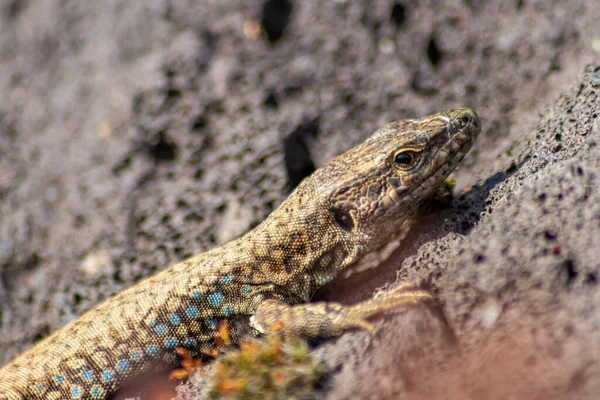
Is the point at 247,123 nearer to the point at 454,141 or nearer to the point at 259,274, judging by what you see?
the point at 259,274

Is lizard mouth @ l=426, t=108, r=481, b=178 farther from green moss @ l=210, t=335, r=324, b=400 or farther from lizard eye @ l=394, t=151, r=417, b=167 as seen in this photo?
green moss @ l=210, t=335, r=324, b=400

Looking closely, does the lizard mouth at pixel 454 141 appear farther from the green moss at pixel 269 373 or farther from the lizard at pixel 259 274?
the green moss at pixel 269 373

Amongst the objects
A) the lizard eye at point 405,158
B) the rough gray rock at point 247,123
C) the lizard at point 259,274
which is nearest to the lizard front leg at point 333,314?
the lizard at point 259,274

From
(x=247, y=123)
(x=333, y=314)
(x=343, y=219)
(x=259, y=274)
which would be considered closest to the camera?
(x=333, y=314)

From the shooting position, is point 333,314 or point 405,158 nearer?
point 333,314

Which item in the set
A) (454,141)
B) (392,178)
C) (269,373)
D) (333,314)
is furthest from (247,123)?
(269,373)

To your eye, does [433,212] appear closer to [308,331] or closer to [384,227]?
[384,227]

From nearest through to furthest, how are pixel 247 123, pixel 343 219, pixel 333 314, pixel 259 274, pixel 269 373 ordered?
pixel 269 373 < pixel 333 314 < pixel 259 274 < pixel 343 219 < pixel 247 123

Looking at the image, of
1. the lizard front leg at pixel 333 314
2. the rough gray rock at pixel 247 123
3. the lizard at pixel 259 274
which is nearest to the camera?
the lizard front leg at pixel 333 314
